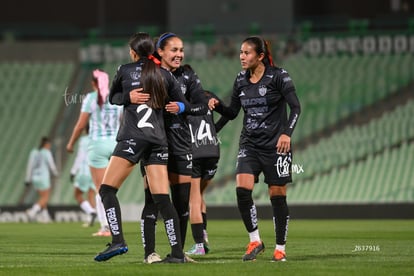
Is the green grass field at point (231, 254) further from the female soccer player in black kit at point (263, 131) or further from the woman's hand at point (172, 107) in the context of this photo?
the woman's hand at point (172, 107)

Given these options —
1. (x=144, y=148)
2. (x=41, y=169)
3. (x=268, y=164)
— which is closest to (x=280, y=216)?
(x=268, y=164)

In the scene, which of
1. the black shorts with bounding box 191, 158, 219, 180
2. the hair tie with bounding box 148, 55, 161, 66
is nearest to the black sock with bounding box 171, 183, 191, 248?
the hair tie with bounding box 148, 55, 161, 66

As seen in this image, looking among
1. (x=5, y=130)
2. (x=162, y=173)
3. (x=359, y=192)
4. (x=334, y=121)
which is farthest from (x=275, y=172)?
(x=5, y=130)

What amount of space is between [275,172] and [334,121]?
18.9 metres

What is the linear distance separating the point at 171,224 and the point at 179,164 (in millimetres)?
914

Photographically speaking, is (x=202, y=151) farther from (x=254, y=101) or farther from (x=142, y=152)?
(x=142, y=152)

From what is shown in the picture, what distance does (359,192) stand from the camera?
26.6m

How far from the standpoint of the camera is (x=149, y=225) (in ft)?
32.8

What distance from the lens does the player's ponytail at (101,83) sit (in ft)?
48.3

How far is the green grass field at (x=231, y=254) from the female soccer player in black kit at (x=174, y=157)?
37 cm

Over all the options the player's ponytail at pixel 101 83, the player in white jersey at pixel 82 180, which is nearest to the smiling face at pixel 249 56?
the player's ponytail at pixel 101 83

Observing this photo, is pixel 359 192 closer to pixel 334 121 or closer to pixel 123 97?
pixel 334 121

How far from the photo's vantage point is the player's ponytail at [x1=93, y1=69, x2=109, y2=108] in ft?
48.3

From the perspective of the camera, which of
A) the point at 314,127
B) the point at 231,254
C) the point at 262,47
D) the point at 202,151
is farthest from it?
the point at 314,127
